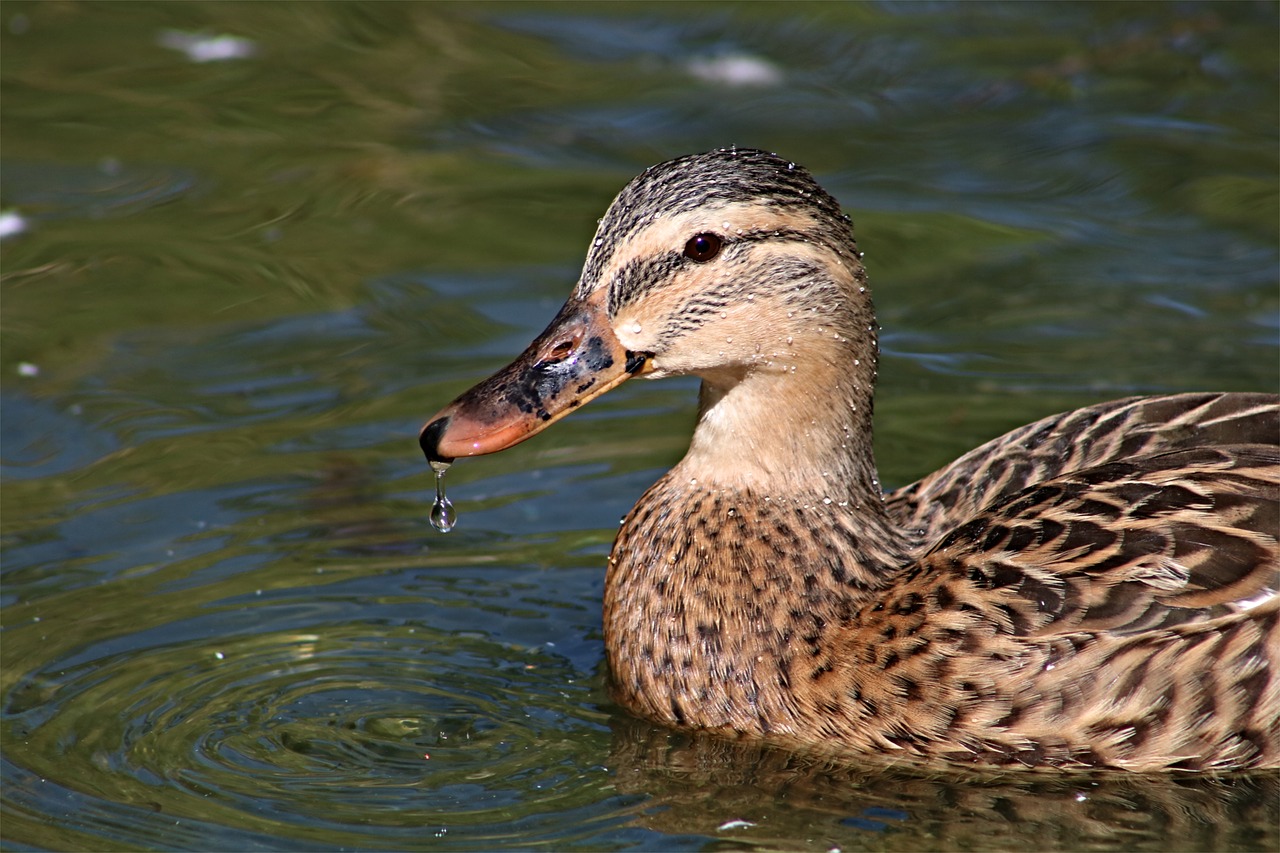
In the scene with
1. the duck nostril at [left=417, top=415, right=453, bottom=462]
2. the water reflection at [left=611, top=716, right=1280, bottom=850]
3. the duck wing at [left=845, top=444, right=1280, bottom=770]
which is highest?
the duck nostril at [left=417, top=415, right=453, bottom=462]

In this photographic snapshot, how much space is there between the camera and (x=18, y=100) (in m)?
12.2

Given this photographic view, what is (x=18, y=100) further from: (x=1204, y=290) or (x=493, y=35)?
(x=1204, y=290)

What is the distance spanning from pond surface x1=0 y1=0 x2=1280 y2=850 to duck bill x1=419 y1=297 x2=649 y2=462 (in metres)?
1.02

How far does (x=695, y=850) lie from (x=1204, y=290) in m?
5.30

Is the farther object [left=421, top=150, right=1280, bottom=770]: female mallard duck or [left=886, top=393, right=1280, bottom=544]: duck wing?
[left=886, top=393, right=1280, bottom=544]: duck wing

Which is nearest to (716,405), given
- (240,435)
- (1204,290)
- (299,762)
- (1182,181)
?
(299,762)

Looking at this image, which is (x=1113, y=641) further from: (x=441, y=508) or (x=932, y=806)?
(x=441, y=508)

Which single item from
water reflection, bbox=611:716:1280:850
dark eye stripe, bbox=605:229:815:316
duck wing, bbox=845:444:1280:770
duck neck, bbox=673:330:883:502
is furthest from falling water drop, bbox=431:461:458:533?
duck wing, bbox=845:444:1280:770

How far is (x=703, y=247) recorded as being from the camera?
6578 mm

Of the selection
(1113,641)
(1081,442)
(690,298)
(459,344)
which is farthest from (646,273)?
(459,344)

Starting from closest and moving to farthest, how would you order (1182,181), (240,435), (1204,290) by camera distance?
1. (240,435)
2. (1204,290)
3. (1182,181)

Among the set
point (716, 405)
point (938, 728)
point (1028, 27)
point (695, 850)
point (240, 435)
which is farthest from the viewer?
point (1028, 27)

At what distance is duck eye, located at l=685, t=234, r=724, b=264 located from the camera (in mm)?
6543

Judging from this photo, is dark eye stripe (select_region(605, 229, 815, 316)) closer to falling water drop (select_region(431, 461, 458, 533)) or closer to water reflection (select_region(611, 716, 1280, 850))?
falling water drop (select_region(431, 461, 458, 533))
